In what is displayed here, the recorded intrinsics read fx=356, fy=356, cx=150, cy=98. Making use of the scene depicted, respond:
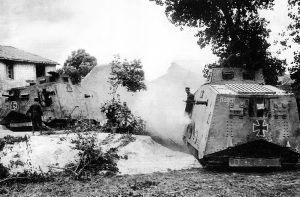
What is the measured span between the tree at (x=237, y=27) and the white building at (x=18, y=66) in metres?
14.2

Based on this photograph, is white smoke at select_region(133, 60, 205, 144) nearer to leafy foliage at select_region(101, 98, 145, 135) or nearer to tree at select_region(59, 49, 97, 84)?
leafy foliage at select_region(101, 98, 145, 135)

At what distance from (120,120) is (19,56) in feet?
57.3

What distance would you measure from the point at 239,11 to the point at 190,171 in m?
9.78

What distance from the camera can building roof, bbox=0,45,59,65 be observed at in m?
27.5

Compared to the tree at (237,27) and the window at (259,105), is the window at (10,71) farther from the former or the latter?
the window at (259,105)

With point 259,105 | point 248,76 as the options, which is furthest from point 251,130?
point 248,76

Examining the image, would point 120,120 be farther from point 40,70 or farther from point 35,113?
point 40,70

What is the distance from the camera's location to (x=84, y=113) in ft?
58.5

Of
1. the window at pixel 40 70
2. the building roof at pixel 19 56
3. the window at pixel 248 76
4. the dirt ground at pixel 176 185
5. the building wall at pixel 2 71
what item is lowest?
the dirt ground at pixel 176 185

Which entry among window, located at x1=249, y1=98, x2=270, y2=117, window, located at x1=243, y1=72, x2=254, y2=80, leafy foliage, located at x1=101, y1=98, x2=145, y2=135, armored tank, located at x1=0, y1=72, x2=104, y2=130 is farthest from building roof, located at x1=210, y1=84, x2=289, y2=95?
armored tank, located at x1=0, y1=72, x2=104, y2=130

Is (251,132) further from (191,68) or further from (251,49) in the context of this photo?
(191,68)

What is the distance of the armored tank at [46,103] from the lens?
16.1 meters

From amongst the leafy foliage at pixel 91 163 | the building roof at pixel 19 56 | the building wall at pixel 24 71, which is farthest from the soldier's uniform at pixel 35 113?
the building wall at pixel 24 71

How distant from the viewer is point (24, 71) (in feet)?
94.8
